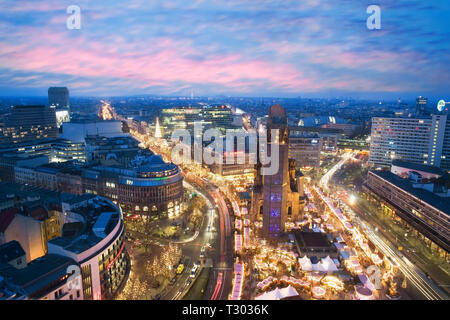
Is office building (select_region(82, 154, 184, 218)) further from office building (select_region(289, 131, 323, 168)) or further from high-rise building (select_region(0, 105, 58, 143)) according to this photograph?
high-rise building (select_region(0, 105, 58, 143))

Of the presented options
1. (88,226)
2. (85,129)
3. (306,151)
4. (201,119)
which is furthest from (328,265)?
(201,119)

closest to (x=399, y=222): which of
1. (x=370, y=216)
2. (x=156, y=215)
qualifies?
(x=370, y=216)

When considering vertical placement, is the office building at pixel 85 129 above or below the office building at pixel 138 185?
above

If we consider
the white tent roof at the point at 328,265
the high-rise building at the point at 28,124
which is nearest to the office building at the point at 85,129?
the high-rise building at the point at 28,124

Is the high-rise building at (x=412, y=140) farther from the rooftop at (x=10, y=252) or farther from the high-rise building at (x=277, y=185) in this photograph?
the rooftop at (x=10, y=252)

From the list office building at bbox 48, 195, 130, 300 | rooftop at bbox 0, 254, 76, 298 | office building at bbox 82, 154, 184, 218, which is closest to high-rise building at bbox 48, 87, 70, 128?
office building at bbox 82, 154, 184, 218

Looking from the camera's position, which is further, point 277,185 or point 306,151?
point 306,151

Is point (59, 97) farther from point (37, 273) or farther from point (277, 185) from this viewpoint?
point (37, 273)
